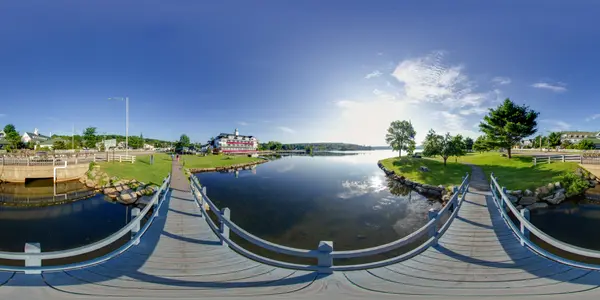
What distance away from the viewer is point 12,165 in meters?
24.3

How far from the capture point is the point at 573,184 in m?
17.3

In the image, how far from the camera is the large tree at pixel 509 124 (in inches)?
1169

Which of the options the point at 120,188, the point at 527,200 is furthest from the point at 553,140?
the point at 120,188

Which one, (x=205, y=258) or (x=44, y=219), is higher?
(x=205, y=258)

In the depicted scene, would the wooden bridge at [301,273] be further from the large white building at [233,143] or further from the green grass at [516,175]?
the large white building at [233,143]

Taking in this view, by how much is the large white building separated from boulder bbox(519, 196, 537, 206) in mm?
85400

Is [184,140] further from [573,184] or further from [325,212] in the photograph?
[573,184]

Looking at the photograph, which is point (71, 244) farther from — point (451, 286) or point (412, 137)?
point (412, 137)

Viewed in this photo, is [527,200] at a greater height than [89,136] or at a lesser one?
lesser

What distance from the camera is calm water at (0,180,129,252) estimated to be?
35.6ft

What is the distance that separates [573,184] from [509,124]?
15.1m

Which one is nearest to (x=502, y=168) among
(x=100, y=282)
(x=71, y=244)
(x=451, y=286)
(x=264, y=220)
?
(x=264, y=220)

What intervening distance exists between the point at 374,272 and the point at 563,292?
3025 mm

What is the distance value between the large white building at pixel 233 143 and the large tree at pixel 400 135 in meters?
61.6
